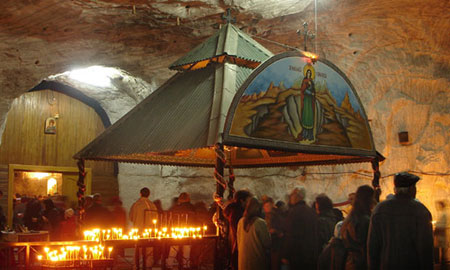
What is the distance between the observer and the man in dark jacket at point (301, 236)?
23.9 feet

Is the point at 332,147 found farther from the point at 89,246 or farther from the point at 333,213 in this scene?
the point at 89,246

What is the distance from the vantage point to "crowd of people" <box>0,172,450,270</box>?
17.7 ft

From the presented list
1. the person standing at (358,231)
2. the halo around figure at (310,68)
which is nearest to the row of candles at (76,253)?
the person standing at (358,231)

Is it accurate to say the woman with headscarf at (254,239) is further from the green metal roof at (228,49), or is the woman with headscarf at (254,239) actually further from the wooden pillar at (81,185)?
the wooden pillar at (81,185)

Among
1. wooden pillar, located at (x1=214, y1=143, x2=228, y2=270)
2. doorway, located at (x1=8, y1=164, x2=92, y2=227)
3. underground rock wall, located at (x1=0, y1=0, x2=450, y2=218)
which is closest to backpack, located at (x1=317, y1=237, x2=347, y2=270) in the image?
wooden pillar, located at (x1=214, y1=143, x2=228, y2=270)

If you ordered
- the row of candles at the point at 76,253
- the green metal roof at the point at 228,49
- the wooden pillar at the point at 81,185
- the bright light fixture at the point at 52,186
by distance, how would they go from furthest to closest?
the bright light fixture at the point at 52,186, the wooden pillar at the point at 81,185, the green metal roof at the point at 228,49, the row of candles at the point at 76,253

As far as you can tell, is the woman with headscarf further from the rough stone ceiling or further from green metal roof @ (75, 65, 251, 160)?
the rough stone ceiling

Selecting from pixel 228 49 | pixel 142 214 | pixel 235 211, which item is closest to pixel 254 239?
pixel 235 211

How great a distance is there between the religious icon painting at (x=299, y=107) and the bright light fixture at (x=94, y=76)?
7.84m

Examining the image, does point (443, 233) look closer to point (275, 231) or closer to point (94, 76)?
point (275, 231)

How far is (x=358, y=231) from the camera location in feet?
19.6

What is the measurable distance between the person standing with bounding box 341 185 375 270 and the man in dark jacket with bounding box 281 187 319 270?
118 centimetres

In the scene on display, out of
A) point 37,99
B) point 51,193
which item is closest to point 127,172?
point 37,99

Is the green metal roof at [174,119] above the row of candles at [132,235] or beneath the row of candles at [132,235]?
above
